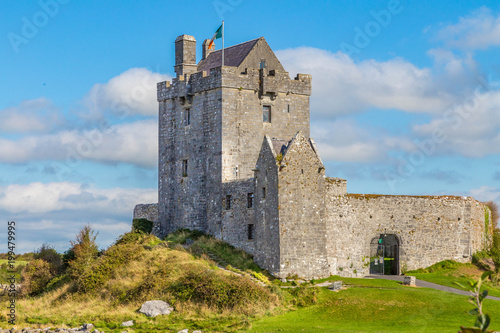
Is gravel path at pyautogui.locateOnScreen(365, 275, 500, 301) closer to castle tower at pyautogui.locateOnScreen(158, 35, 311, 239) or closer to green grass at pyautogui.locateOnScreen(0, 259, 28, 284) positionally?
castle tower at pyautogui.locateOnScreen(158, 35, 311, 239)

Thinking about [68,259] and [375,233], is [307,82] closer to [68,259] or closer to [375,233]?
[375,233]

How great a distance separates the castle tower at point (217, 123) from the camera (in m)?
42.2

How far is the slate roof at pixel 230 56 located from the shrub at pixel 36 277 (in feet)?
55.0

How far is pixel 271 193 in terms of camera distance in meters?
36.3

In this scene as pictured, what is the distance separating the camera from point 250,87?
140 feet

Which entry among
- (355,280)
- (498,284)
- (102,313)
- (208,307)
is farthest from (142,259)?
(498,284)

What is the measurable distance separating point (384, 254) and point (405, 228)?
207cm

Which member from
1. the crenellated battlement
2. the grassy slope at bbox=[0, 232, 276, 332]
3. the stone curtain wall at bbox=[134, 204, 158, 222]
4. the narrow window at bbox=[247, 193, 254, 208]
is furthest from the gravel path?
the stone curtain wall at bbox=[134, 204, 158, 222]

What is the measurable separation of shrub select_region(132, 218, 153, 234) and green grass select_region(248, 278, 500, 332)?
1704 cm

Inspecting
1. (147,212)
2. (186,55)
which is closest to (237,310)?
(147,212)

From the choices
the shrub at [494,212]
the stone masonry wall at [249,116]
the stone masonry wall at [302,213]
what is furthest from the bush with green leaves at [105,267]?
the shrub at [494,212]

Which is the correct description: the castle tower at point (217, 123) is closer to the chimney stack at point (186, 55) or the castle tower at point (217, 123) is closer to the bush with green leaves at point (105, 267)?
the chimney stack at point (186, 55)

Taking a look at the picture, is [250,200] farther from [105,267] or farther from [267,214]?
[105,267]

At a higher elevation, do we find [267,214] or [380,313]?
[267,214]
